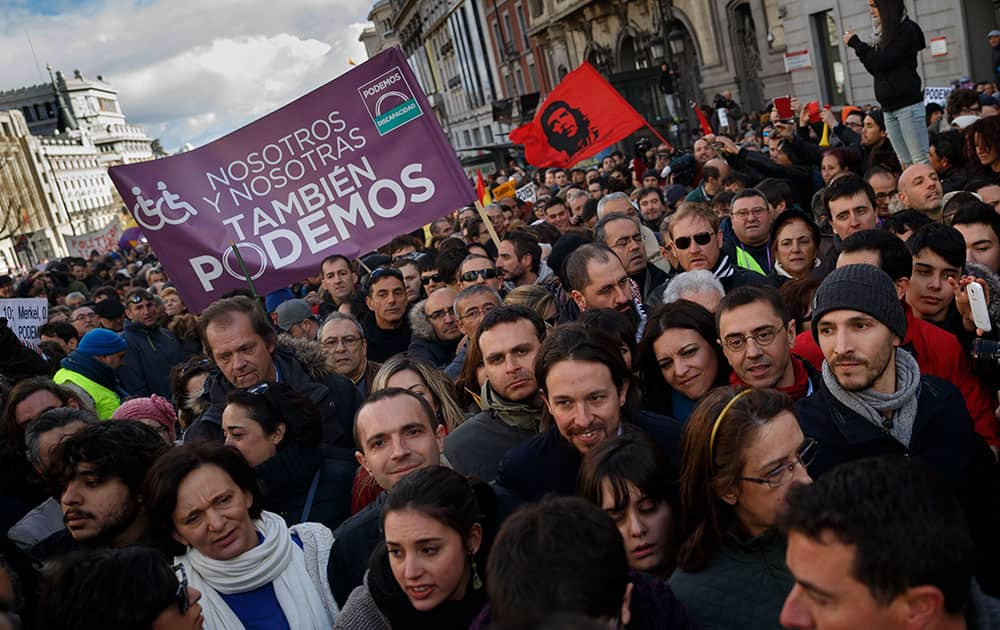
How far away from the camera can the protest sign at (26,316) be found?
948 centimetres

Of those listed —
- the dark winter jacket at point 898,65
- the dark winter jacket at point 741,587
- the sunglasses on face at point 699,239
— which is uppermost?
the dark winter jacket at point 898,65

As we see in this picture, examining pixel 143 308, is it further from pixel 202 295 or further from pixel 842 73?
pixel 842 73

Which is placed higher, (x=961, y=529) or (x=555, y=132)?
(x=555, y=132)

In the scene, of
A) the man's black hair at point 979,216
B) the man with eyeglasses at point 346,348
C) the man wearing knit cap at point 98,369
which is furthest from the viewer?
the man wearing knit cap at point 98,369

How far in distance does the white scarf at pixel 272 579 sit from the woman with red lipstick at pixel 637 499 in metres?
1.09

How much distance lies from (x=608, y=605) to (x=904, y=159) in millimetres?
6241

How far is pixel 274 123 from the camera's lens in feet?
22.3

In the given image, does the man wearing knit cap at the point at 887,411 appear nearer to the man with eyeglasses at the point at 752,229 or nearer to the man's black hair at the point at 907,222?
the man's black hair at the point at 907,222

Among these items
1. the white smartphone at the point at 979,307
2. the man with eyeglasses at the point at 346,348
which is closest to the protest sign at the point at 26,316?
the man with eyeglasses at the point at 346,348

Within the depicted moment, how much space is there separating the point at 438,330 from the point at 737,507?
11.7ft

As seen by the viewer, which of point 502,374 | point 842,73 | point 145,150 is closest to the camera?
point 502,374

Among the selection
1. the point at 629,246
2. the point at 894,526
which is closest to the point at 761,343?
the point at 894,526

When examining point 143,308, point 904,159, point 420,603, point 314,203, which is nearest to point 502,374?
point 420,603

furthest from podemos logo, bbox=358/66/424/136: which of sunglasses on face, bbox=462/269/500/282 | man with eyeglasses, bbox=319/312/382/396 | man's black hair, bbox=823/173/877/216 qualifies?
man's black hair, bbox=823/173/877/216
